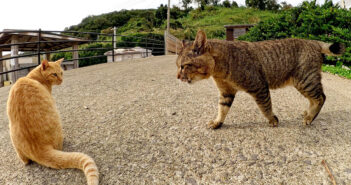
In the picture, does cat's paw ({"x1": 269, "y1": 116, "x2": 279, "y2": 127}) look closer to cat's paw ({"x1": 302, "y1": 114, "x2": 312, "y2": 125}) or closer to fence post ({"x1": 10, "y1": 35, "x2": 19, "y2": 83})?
cat's paw ({"x1": 302, "y1": 114, "x2": 312, "y2": 125})

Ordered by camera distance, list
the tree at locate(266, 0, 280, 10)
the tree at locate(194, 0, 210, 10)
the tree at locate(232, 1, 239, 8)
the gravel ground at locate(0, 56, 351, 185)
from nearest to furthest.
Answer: the gravel ground at locate(0, 56, 351, 185), the tree at locate(266, 0, 280, 10), the tree at locate(232, 1, 239, 8), the tree at locate(194, 0, 210, 10)

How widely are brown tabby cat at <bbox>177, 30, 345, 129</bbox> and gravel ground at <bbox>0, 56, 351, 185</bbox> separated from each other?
0.34 meters

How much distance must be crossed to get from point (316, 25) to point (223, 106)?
7.83 metres

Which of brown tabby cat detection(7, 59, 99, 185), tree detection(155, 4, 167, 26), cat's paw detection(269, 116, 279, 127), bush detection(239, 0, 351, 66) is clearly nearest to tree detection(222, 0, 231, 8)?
tree detection(155, 4, 167, 26)

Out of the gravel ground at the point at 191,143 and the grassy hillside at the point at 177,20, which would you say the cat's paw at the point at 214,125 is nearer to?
the gravel ground at the point at 191,143

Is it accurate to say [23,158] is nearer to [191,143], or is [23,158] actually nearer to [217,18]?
[191,143]

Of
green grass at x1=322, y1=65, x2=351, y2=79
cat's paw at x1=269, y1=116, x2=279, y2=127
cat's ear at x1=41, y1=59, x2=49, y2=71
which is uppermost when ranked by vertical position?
cat's ear at x1=41, y1=59, x2=49, y2=71

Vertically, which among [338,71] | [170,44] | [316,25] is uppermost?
[316,25]

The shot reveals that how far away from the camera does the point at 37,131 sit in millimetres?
2254

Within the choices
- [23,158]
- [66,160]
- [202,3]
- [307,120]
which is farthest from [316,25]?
[202,3]

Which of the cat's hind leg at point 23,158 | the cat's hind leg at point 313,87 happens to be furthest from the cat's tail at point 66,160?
the cat's hind leg at point 313,87

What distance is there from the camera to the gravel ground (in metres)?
2.42

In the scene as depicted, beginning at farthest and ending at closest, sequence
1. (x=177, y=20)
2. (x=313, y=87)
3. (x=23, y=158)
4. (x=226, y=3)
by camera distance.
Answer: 1. (x=226, y=3)
2. (x=177, y=20)
3. (x=313, y=87)
4. (x=23, y=158)

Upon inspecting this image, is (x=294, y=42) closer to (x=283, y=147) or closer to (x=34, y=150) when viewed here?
(x=283, y=147)
